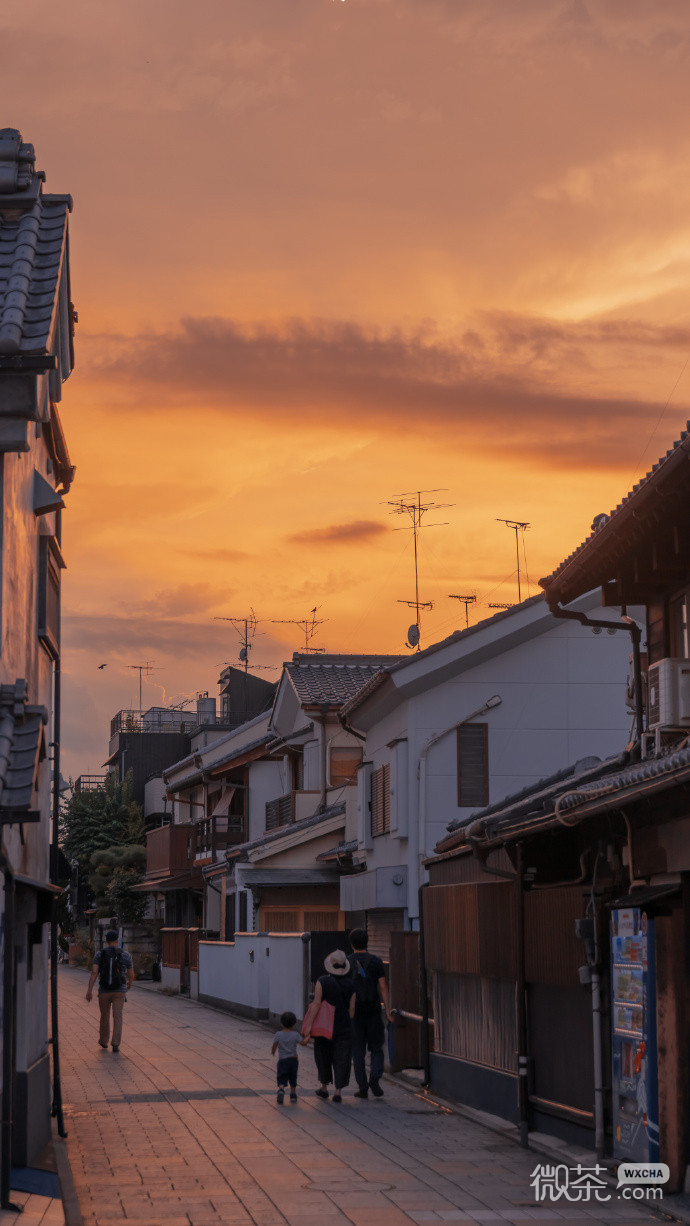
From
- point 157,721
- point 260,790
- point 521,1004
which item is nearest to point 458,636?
point 521,1004

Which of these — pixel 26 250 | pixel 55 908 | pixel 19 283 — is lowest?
pixel 55 908

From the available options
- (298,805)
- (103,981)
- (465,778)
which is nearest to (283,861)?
(298,805)

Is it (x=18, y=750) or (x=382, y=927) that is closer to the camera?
(x=18, y=750)

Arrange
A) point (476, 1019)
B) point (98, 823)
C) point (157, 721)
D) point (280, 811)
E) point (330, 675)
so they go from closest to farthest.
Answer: point (476, 1019)
point (330, 675)
point (280, 811)
point (98, 823)
point (157, 721)

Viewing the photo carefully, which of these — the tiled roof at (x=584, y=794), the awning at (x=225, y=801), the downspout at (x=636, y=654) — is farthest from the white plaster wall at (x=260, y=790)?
the downspout at (x=636, y=654)

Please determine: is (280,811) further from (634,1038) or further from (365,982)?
(634,1038)

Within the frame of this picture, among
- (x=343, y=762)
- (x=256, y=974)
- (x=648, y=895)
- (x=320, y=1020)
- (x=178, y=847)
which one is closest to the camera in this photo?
(x=648, y=895)

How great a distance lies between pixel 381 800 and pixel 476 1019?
13.2 meters

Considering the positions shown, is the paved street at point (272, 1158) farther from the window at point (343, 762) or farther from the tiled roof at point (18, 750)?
the window at point (343, 762)

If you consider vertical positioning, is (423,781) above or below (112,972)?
above

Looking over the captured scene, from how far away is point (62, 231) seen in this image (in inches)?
502

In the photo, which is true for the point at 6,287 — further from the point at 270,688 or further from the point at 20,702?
the point at 270,688

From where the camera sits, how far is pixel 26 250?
1209 centimetres

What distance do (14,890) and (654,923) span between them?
207 inches
